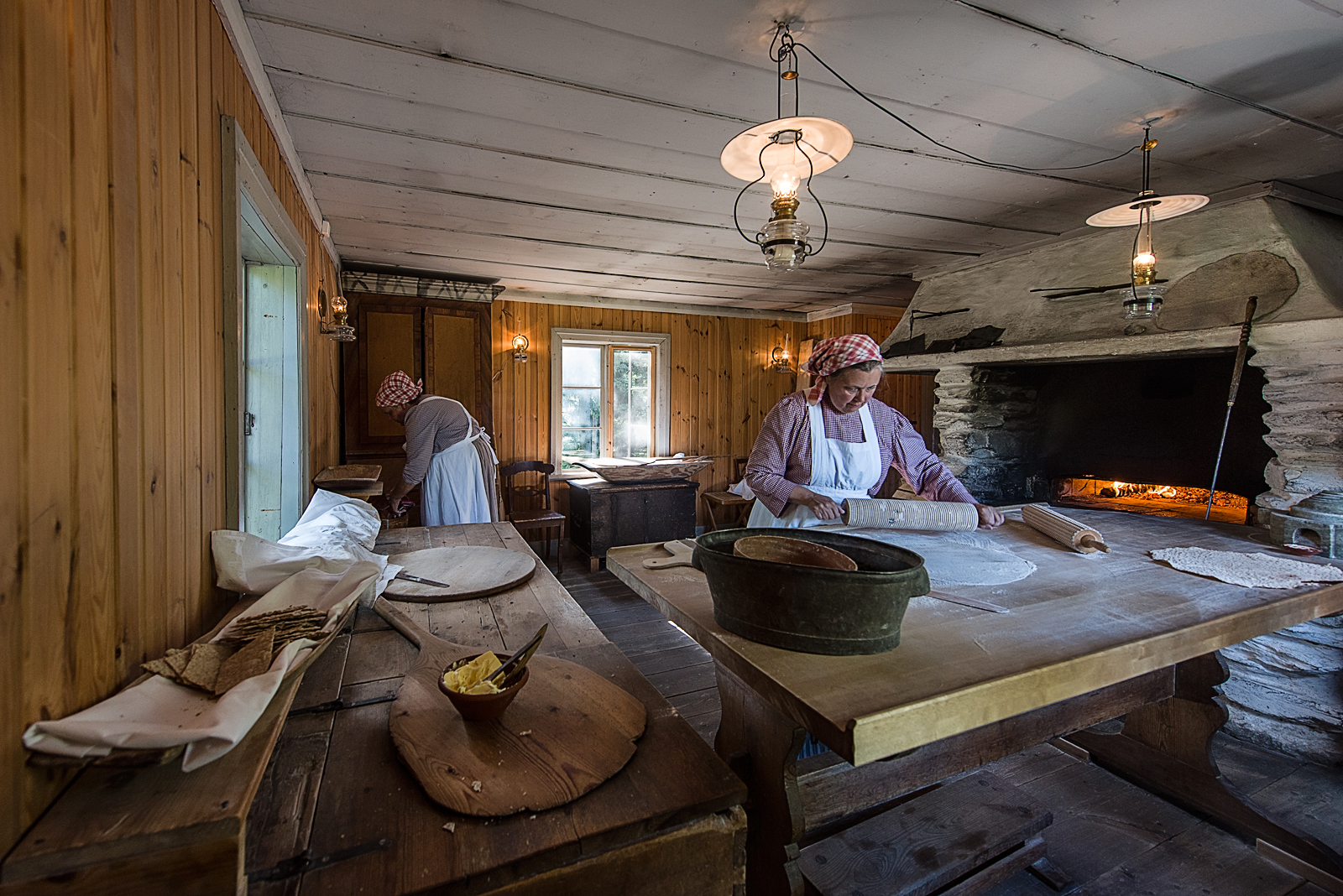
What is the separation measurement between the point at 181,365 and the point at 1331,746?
3.98 metres

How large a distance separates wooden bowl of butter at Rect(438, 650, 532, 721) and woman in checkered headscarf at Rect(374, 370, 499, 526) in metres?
2.76

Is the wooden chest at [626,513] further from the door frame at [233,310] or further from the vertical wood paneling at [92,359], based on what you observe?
the vertical wood paneling at [92,359]

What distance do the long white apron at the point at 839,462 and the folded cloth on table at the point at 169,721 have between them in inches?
75.1

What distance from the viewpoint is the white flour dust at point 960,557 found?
143 centimetres

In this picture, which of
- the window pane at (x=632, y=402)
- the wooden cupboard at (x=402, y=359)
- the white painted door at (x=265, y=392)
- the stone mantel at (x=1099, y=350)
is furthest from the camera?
the window pane at (x=632, y=402)

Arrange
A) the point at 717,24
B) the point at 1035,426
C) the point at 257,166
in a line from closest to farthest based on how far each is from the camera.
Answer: the point at 717,24
the point at 257,166
the point at 1035,426

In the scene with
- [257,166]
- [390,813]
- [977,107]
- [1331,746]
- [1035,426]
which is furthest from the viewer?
[1035,426]

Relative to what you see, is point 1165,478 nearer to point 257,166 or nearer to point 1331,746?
point 1331,746

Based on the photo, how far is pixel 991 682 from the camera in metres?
0.90

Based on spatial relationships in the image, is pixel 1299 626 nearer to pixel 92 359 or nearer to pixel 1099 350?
pixel 1099 350

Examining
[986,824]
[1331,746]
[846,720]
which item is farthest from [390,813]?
[1331,746]

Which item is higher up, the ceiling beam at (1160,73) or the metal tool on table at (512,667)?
the ceiling beam at (1160,73)

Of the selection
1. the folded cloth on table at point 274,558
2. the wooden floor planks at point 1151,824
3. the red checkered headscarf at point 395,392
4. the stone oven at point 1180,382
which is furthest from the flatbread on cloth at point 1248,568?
the red checkered headscarf at point 395,392

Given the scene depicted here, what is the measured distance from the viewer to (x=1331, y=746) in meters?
2.30
